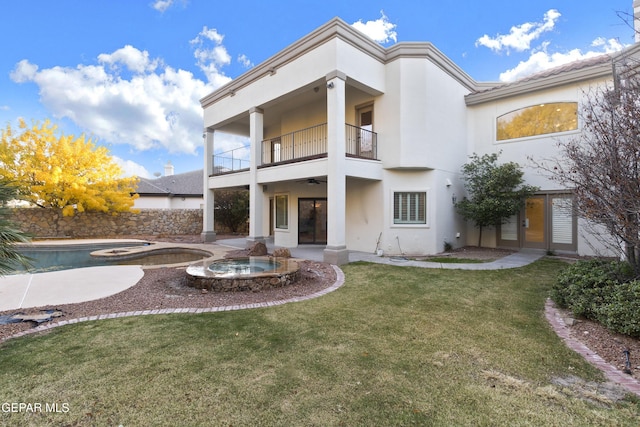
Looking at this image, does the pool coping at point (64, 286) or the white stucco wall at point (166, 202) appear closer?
the pool coping at point (64, 286)

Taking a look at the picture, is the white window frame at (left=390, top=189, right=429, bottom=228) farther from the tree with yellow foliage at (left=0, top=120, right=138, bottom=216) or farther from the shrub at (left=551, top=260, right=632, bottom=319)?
the tree with yellow foliage at (left=0, top=120, right=138, bottom=216)

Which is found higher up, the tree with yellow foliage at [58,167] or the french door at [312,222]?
the tree with yellow foliage at [58,167]

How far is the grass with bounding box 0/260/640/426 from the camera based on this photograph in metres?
2.76

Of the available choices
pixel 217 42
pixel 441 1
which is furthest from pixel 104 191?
pixel 441 1

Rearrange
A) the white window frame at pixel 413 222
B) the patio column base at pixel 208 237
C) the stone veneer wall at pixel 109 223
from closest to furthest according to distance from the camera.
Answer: the white window frame at pixel 413 222, the patio column base at pixel 208 237, the stone veneer wall at pixel 109 223

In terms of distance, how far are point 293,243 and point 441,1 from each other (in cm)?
1215

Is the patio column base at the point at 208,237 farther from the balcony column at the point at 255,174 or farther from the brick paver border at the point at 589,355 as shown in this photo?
the brick paver border at the point at 589,355

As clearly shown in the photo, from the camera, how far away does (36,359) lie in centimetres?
375

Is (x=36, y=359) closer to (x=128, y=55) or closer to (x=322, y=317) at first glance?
(x=322, y=317)

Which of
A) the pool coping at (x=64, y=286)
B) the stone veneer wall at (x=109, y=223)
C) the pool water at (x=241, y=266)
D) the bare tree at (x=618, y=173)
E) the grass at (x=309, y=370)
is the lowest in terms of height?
the grass at (x=309, y=370)

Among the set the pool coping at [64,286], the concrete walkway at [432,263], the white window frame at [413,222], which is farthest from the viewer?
the white window frame at [413,222]

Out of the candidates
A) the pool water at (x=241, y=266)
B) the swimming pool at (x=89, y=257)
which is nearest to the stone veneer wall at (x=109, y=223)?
the swimming pool at (x=89, y=257)

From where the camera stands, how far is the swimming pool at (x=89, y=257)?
11793 millimetres

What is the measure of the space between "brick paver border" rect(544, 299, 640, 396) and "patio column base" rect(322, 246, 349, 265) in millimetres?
5578
